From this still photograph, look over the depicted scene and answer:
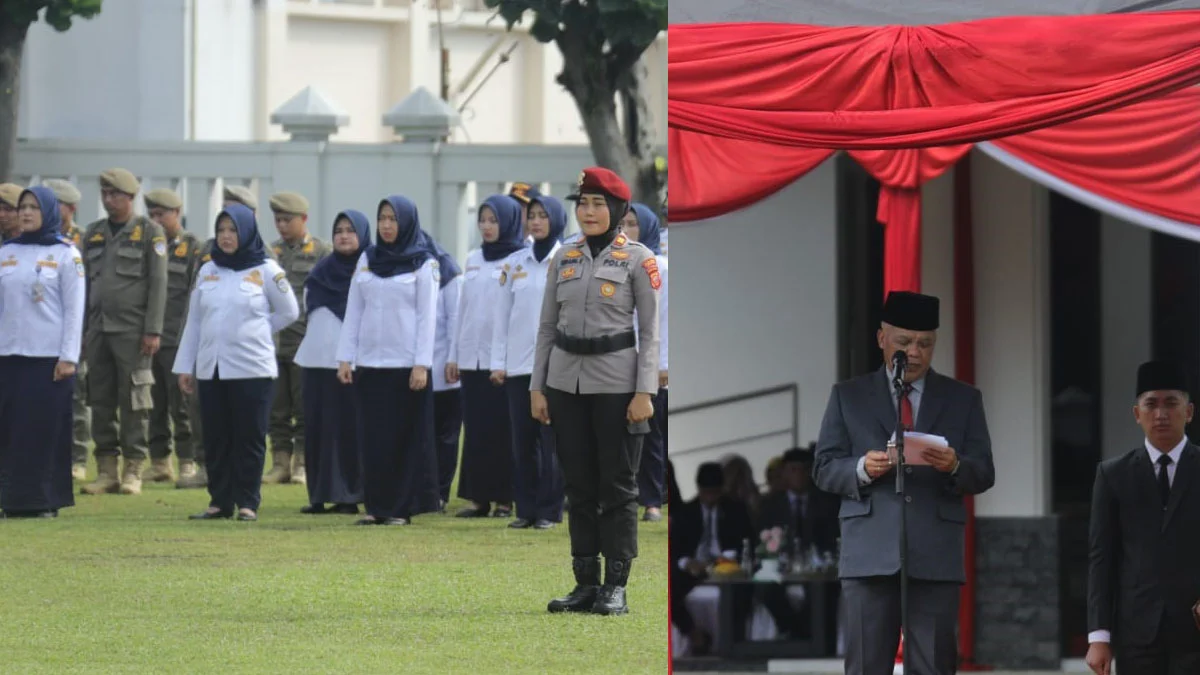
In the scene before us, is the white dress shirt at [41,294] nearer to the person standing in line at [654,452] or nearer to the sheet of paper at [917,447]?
the person standing in line at [654,452]

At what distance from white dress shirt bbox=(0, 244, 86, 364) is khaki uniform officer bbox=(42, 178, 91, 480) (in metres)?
0.22

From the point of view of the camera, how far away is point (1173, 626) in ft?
20.0

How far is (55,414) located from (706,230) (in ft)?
9.87

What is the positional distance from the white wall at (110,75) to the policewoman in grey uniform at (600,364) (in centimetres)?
327

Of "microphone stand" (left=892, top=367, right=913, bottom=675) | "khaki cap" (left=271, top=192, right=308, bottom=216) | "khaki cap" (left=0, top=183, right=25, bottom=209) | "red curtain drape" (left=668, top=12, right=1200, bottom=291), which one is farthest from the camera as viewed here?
"khaki cap" (left=271, top=192, right=308, bottom=216)

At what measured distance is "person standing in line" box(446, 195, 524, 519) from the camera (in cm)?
988

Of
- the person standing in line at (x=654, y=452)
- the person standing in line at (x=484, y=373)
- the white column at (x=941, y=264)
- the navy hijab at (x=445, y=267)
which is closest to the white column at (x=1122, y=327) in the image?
the white column at (x=941, y=264)

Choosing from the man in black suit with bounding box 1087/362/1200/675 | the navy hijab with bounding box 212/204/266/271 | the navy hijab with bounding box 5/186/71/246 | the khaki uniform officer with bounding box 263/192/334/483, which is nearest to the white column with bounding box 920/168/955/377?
the man in black suit with bounding box 1087/362/1200/675

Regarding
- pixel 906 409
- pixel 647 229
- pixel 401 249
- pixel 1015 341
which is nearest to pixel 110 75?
pixel 401 249

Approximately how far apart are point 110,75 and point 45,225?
766 millimetres

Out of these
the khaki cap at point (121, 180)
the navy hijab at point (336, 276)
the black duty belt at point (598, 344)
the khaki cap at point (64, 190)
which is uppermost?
the khaki cap at point (121, 180)

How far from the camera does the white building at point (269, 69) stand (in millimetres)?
9672

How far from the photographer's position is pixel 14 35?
9500 mm

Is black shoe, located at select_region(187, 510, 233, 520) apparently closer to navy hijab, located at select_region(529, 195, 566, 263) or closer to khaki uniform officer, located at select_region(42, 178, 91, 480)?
khaki uniform officer, located at select_region(42, 178, 91, 480)
